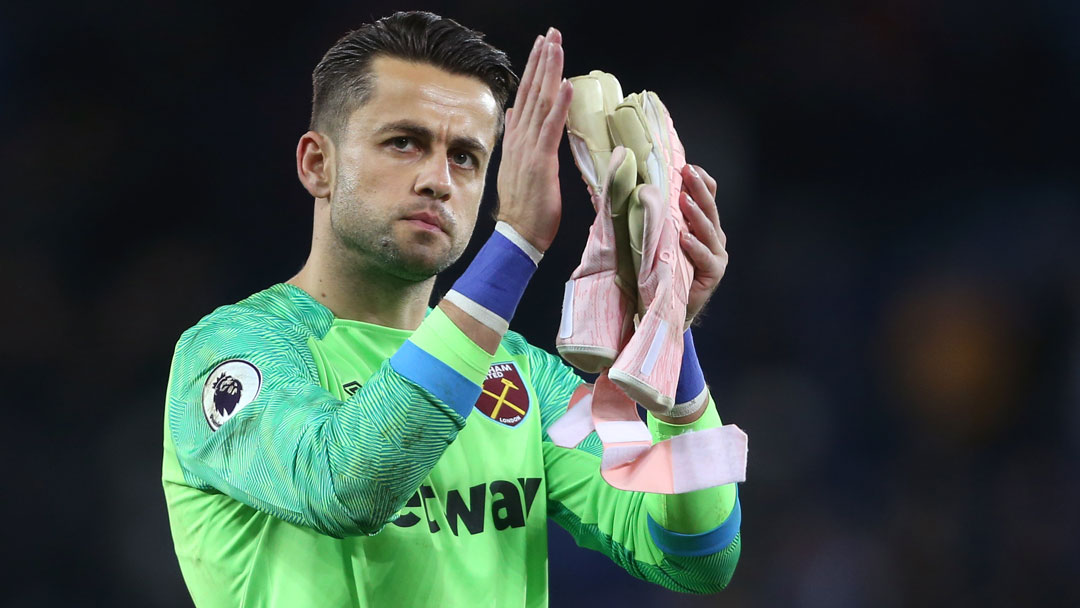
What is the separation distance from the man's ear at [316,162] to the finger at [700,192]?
0.80 meters

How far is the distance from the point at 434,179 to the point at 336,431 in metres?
0.60

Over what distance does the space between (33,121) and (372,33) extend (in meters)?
2.26

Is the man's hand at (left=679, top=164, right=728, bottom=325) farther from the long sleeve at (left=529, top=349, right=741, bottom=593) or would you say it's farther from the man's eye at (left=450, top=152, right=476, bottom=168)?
the man's eye at (left=450, top=152, right=476, bottom=168)

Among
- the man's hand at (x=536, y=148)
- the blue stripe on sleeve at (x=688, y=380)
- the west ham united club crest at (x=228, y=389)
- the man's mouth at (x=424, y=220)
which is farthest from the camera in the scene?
the man's mouth at (x=424, y=220)

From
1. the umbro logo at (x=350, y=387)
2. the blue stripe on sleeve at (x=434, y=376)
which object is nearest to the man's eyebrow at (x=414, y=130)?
the umbro logo at (x=350, y=387)

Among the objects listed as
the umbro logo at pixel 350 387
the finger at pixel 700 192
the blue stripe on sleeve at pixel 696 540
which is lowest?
the blue stripe on sleeve at pixel 696 540

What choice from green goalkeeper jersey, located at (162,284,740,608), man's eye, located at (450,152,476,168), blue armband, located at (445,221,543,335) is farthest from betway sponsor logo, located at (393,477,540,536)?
man's eye, located at (450,152,476,168)

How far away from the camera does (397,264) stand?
202 cm

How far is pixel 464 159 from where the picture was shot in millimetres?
2047

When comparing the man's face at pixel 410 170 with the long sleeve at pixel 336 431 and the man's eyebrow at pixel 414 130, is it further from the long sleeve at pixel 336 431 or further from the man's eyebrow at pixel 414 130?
the long sleeve at pixel 336 431

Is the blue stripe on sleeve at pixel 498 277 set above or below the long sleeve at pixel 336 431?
above

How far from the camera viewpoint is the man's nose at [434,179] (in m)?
1.92

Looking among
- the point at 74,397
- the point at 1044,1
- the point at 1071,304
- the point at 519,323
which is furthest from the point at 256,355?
the point at 1044,1

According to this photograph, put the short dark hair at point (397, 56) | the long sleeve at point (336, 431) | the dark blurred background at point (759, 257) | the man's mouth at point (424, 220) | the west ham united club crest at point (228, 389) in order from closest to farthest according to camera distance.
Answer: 1. the long sleeve at point (336, 431)
2. the west ham united club crest at point (228, 389)
3. the man's mouth at point (424, 220)
4. the short dark hair at point (397, 56)
5. the dark blurred background at point (759, 257)
